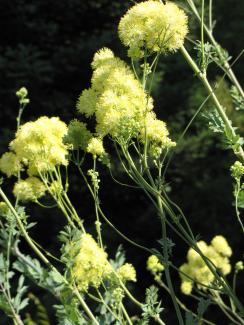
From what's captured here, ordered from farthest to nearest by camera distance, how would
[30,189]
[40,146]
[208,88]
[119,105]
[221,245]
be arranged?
[221,245], [30,189], [40,146], [208,88], [119,105]

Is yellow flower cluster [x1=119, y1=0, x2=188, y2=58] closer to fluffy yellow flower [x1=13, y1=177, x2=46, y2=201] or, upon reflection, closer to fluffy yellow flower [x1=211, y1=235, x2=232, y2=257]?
fluffy yellow flower [x1=13, y1=177, x2=46, y2=201]

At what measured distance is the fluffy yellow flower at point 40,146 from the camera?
7.07 ft

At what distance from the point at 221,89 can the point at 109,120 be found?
194 inches

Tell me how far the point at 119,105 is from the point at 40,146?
41 centimetres

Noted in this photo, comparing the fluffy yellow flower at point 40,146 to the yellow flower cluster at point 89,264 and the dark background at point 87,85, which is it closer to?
the yellow flower cluster at point 89,264

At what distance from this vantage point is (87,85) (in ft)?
29.9

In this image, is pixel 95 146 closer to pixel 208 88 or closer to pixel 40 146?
pixel 40 146

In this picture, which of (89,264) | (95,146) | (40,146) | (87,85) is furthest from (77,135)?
(87,85)

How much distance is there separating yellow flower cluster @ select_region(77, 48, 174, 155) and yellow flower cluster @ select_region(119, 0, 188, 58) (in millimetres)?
78

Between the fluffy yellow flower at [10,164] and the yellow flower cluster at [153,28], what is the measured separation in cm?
64

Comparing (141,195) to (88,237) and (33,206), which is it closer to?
(33,206)

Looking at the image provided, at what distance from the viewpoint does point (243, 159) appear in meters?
2.05

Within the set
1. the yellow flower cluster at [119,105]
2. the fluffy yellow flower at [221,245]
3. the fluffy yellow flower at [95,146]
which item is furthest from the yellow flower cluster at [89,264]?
the fluffy yellow flower at [221,245]

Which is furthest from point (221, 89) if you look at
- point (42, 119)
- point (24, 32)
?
point (42, 119)
